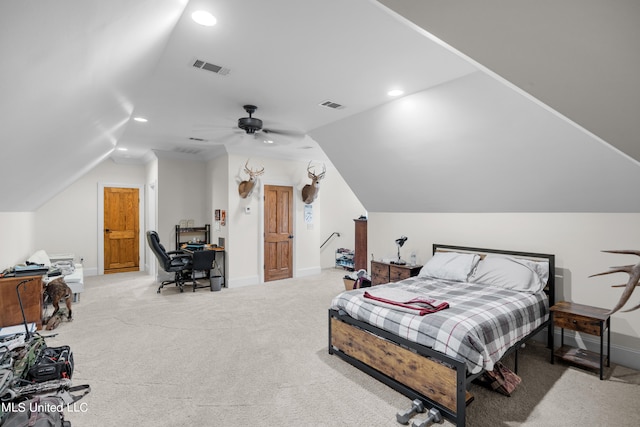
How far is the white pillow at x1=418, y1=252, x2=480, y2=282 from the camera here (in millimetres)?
3701

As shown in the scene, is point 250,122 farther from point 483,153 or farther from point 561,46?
point 561,46

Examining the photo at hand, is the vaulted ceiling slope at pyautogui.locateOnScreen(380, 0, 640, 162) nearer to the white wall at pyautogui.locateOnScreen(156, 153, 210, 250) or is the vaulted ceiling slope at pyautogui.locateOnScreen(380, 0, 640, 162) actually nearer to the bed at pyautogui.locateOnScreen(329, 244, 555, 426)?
the bed at pyautogui.locateOnScreen(329, 244, 555, 426)

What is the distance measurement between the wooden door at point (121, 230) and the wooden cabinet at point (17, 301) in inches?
151

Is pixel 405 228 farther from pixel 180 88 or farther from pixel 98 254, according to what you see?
pixel 98 254

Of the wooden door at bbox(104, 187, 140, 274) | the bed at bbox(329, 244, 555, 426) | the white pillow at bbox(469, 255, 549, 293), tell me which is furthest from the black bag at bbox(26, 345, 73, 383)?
the wooden door at bbox(104, 187, 140, 274)

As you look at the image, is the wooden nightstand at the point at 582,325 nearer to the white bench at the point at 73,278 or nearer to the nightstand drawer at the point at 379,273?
the nightstand drawer at the point at 379,273

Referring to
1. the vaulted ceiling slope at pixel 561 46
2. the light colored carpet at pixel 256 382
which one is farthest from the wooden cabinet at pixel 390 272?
the vaulted ceiling slope at pixel 561 46

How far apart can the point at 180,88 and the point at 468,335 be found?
3.38 metres

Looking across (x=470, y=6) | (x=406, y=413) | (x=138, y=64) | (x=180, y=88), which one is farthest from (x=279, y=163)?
(x=470, y=6)

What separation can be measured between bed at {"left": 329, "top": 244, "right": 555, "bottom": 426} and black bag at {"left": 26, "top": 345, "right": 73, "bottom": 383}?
2.13 m

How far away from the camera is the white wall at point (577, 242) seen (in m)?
3.00

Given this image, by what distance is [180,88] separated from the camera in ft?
10.4

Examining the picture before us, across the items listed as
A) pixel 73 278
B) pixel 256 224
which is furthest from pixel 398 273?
pixel 73 278

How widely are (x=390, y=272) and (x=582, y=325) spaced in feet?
7.42
